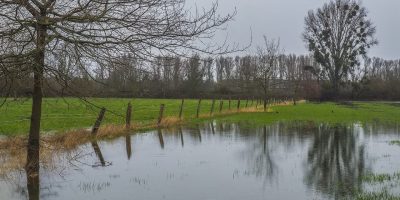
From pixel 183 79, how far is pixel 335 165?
187 feet

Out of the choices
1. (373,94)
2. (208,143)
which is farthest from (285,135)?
(373,94)

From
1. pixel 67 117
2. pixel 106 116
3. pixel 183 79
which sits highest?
pixel 183 79

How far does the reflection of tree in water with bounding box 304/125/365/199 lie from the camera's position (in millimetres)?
11547

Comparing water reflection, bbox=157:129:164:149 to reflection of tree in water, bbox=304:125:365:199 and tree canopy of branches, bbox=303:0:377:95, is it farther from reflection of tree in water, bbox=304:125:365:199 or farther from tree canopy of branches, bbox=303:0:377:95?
tree canopy of branches, bbox=303:0:377:95

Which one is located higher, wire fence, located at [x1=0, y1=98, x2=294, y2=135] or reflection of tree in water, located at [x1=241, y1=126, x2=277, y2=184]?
wire fence, located at [x1=0, y1=98, x2=294, y2=135]

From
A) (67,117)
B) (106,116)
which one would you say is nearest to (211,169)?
(106,116)

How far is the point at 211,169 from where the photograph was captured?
1421 centimetres

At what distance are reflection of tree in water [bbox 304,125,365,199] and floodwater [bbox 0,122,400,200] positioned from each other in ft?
0.07

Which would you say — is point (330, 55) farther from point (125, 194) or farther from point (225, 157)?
point (125, 194)

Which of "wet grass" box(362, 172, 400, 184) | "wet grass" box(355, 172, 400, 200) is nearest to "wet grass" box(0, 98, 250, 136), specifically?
"wet grass" box(355, 172, 400, 200)

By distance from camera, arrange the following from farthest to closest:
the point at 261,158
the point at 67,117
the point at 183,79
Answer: the point at 183,79, the point at 67,117, the point at 261,158

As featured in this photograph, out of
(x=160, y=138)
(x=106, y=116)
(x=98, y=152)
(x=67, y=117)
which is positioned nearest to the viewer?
(x=98, y=152)

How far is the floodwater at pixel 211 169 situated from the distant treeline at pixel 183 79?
1.99 metres

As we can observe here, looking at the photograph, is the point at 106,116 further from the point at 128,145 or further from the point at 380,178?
the point at 380,178
